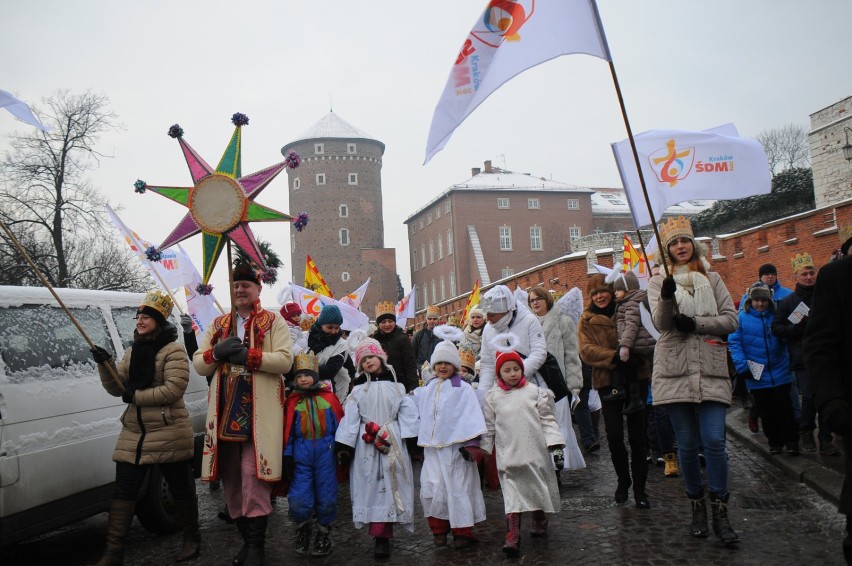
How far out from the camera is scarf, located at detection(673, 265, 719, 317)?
18.1 feet

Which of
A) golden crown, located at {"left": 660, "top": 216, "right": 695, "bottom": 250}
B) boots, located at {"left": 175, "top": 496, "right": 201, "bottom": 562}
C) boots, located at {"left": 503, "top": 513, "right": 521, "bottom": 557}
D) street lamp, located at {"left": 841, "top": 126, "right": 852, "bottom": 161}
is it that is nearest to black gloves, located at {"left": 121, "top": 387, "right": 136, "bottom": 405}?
boots, located at {"left": 175, "top": 496, "right": 201, "bottom": 562}

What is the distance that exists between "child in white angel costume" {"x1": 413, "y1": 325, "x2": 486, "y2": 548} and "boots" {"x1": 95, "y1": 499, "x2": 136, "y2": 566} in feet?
7.06

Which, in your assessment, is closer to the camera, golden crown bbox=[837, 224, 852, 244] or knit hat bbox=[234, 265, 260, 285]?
knit hat bbox=[234, 265, 260, 285]

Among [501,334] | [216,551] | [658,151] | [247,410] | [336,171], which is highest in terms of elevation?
[336,171]

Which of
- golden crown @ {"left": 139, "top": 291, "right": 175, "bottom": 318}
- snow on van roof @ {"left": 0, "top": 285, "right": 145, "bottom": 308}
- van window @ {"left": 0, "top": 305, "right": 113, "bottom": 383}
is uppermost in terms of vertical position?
snow on van roof @ {"left": 0, "top": 285, "right": 145, "bottom": 308}

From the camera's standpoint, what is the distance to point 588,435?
382 inches

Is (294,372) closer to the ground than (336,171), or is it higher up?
closer to the ground

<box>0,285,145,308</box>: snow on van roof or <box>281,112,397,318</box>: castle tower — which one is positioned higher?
<box>281,112,397,318</box>: castle tower

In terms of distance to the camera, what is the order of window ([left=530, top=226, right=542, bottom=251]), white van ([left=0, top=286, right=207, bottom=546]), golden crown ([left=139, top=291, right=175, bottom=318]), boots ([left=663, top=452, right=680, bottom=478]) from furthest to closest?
window ([left=530, top=226, right=542, bottom=251]), boots ([left=663, top=452, right=680, bottom=478]), golden crown ([left=139, top=291, right=175, bottom=318]), white van ([left=0, top=286, right=207, bottom=546])

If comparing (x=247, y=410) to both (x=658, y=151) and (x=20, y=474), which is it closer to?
(x=20, y=474)

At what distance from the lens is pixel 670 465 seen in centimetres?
802

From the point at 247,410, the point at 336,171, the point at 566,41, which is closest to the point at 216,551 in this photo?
the point at 247,410

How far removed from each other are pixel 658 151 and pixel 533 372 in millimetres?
2226

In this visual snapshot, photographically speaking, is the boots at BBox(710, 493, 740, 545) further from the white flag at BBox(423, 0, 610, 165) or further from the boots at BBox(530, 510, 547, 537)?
the white flag at BBox(423, 0, 610, 165)
